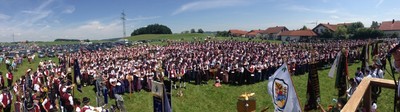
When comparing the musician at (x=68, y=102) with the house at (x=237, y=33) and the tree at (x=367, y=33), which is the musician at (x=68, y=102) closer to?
the tree at (x=367, y=33)

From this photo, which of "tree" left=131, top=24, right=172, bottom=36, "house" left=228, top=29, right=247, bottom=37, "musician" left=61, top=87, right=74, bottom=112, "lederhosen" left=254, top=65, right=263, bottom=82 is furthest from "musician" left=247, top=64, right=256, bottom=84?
"tree" left=131, top=24, right=172, bottom=36

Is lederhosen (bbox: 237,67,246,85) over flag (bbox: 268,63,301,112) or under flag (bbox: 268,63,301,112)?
under

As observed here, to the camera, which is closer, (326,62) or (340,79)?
(340,79)

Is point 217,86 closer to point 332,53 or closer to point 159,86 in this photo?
point 332,53

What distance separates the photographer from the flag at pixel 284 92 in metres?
5.30

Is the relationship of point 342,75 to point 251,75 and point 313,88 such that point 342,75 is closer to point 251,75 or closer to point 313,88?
point 313,88

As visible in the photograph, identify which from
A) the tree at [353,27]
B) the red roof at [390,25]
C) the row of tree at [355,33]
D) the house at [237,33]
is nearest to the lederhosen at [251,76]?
the row of tree at [355,33]

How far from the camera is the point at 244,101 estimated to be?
4691mm

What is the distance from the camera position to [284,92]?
18.2 ft

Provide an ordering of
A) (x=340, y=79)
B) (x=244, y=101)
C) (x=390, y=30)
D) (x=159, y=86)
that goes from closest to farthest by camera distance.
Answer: (x=244, y=101)
(x=159, y=86)
(x=340, y=79)
(x=390, y=30)

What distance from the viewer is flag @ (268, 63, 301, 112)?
530 centimetres

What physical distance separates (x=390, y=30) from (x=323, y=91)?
2866 inches

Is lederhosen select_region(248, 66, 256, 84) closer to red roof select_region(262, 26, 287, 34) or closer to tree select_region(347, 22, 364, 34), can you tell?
tree select_region(347, 22, 364, 34)

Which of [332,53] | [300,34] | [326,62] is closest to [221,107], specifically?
[326,62]
